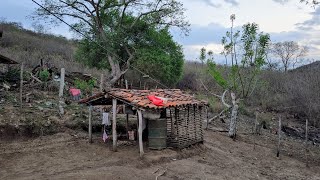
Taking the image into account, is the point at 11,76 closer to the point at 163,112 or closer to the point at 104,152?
the point at 104,152

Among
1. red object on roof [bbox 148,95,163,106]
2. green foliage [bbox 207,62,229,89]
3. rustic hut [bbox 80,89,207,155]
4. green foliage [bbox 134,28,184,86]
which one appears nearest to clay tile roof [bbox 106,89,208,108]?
rustic hut [bbox 80,89,207,155]

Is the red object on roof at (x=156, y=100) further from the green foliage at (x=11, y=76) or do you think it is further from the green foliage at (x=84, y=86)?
the green foliage at (x=11, y=76)

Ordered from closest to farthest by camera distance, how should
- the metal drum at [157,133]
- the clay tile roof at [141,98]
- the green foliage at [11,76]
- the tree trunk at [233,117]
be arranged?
the clay tile roof at [141,98], the metal drum at [157,133], the tree trunk at [233,117], the green foliage at [11,76]

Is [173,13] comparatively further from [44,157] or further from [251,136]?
[44,157]

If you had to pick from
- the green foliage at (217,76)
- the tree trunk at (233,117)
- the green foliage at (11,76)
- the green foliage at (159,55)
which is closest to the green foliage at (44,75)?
the green foliage at (11,76)

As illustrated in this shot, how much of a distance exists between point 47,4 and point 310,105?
68.3 ft

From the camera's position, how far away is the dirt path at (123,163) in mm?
10836

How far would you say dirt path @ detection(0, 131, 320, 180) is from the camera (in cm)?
1084

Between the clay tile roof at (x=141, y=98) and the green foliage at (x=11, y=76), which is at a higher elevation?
the green foliage at (x=11, y=76)

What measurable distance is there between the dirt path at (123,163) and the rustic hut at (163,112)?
1.82 feet

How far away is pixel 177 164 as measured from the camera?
1240 centimetres

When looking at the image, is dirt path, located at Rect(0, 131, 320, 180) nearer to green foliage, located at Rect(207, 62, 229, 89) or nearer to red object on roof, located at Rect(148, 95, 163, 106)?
red object on roof, located at Rect(148, 95, 163, 106)

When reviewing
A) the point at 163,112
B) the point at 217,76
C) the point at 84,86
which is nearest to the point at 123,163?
the point at 163,112

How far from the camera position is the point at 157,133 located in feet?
44.8
